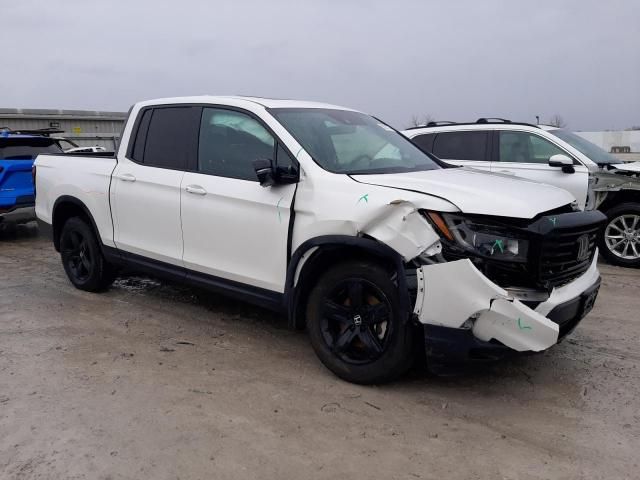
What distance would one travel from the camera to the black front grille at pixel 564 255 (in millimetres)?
3250

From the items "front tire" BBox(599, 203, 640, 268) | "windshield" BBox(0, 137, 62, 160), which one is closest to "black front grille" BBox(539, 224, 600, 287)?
"front tire" BBox(599, 203, 640, 268)

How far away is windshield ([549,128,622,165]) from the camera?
731 cm

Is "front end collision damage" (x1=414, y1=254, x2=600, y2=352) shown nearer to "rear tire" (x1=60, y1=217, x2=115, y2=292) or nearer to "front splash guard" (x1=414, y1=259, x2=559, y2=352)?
"front splash guard" (x1=414, y1=259, x2=559, y2=352)

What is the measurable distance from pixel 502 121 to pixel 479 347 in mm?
5278

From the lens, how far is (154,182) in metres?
4.82

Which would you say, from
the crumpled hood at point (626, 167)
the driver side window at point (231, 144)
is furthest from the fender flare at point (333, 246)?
the crumpled hood at point (626, 167)

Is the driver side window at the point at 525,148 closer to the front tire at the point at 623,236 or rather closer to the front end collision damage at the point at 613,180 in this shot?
the front end collision damage at the point at 613,180

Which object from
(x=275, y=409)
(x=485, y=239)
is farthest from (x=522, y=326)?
(x=275, y=409)

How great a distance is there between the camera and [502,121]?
7.75 meters

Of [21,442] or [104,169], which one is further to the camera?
[104,169]

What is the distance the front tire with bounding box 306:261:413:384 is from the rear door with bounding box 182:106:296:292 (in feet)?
1.35

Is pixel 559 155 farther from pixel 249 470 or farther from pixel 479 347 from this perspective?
pixel 249 470

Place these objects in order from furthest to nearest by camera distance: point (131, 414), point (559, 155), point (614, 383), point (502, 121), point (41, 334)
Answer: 1. point (502, 121)
2. point (559, 155)
3. point (41, 334)
4. point (614, 383)
5. point (131, 414)

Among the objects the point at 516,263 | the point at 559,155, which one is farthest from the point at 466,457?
the point at 559,155
